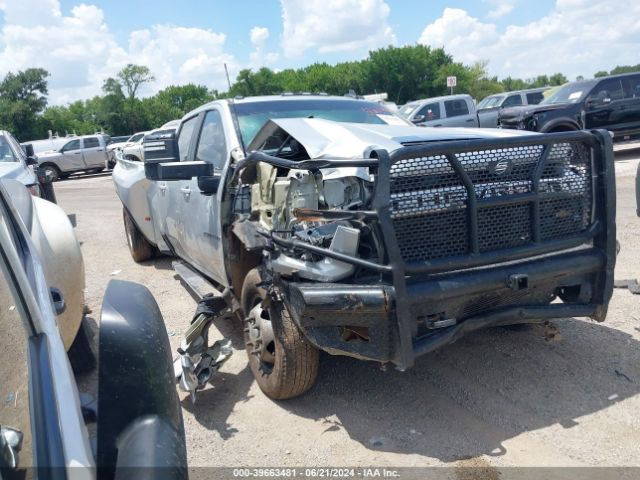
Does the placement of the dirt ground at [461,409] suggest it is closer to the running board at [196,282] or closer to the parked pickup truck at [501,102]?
the running board at [196,282]

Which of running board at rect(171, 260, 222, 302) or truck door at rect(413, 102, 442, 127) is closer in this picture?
running board at rect(171, 260, 222, 302)

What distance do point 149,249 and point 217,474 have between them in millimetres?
4866

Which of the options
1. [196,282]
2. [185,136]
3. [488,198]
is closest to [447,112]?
[185,136]

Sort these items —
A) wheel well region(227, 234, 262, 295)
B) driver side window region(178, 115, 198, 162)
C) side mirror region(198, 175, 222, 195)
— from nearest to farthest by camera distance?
wheel well region(227, 234, 262, 295), side mirror region(198, 175, 222, 195), driver side window region(178, 115, 198, 162)

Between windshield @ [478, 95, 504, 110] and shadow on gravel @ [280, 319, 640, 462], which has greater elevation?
windshield @ [478, 95, 504, 110]

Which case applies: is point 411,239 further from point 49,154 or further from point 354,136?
point 49,154

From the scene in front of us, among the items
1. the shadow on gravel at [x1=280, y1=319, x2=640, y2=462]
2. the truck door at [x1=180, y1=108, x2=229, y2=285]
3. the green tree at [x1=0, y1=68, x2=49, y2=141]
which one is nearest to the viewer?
the shadow on gravel at [x1=280, y1=319, x2=640, y2=462]

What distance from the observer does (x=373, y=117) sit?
5055 mm

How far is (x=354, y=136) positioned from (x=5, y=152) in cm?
674

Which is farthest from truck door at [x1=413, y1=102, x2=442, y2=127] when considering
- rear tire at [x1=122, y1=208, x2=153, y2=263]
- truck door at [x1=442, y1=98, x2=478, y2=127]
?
rear tire at [x1=122, y1=208, x2=153, y2=263]

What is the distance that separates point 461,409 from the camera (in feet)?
11.1

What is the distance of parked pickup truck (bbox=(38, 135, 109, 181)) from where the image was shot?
979 inches

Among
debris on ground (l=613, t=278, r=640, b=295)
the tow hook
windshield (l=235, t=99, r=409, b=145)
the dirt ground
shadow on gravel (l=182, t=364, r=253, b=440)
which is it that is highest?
windshield (l=235, t=99, r=409, b=145)

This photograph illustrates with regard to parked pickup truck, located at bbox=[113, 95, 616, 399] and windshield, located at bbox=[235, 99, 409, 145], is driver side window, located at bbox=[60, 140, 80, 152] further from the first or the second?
parked pickup truck, located at bbox=[113, 95, 616, 399]
